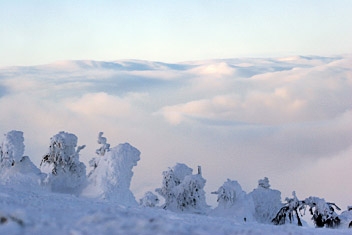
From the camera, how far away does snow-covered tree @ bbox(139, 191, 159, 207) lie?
3238 cm

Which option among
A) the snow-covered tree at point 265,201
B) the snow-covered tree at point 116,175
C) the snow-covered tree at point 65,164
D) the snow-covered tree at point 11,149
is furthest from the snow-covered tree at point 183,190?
the snow-covered tree at point 11,149

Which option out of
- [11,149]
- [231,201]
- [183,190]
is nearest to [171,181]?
[183,190]

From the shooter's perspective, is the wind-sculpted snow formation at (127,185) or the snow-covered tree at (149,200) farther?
the snow-covered tree at (149,200)

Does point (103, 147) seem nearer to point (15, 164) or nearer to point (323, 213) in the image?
point (15, 164)

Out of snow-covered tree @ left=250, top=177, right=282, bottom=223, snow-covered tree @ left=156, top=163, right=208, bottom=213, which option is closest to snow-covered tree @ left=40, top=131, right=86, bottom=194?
snow-covered tree @ left=156, top=163, right=208, bottom=213

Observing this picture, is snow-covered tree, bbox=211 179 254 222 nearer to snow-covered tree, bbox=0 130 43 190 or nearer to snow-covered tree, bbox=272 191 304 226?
snow-covered tree, bbox=272 191 304 226

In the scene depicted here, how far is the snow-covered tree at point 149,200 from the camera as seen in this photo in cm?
3238

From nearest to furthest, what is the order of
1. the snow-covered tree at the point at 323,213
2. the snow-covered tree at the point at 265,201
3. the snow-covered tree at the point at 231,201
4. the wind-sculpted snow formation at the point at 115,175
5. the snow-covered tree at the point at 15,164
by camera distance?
the snow-covered tree at the point at 323,213
the snow-covered tree at the point at 15,164
the wind-sculpted snow formation at the point at 115,175
the snow-covered tree at the point at 231,201
the snow-covered tree at the point at 265,201

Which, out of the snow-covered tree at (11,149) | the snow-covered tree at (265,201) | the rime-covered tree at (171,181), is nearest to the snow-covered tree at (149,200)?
the rime-covered tree at (171,181)

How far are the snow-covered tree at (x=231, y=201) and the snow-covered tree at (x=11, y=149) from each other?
483 inches

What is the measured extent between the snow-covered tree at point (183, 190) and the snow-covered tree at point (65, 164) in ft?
19.1

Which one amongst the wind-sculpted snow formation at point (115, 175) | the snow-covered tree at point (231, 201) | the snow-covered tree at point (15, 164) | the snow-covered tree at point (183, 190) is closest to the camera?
the snow-covered tree at point (15, 164)

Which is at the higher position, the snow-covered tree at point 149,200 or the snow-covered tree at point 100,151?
the snow-covered tree at point 100,151

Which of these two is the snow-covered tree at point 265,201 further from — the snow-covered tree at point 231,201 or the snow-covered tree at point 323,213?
the snow-covered tree at point 323,213
